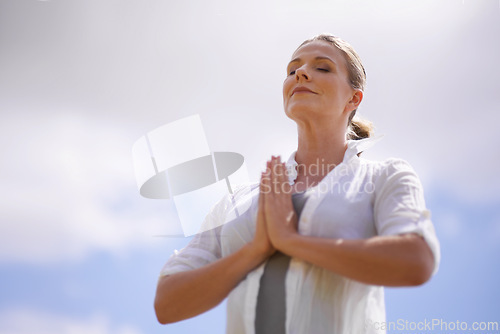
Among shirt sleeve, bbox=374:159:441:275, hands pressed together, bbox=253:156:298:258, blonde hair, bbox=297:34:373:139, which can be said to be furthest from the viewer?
blonde hair, bbox=297:34:373:139

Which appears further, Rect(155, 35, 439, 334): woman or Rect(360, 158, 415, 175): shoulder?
Rect(360, 158, 415, 175): shoulder

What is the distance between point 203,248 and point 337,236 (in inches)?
33.9

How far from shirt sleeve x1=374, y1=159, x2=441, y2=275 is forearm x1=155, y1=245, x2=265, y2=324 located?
67 centimetres

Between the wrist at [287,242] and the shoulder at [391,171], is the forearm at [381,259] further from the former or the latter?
the shoulder at [391,171]

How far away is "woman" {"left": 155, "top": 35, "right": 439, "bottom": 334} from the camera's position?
6.59ft

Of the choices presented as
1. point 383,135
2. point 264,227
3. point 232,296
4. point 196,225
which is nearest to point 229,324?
point 232,296

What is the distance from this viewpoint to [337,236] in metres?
2.22

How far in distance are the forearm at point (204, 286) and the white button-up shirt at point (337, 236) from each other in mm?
68

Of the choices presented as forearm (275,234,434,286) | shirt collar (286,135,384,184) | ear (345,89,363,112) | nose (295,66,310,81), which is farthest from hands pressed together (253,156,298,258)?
ear (345,89,363,112)

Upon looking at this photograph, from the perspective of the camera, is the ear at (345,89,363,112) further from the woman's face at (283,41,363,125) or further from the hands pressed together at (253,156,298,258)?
the hands pressed together at (253,156,298,258)

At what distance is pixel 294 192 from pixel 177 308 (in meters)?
0.95

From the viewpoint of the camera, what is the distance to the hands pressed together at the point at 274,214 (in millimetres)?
2236

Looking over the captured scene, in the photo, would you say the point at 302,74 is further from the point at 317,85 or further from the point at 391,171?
the point at 391,171

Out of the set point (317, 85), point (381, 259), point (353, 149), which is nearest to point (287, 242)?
point (381, 259)
